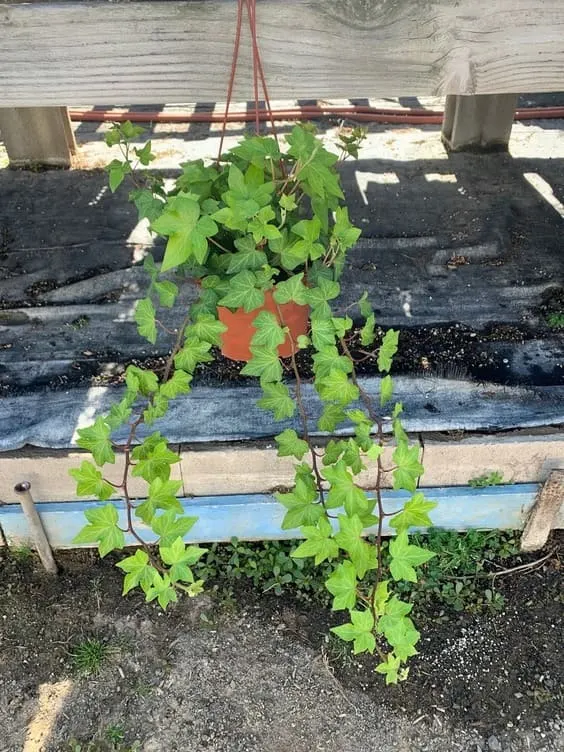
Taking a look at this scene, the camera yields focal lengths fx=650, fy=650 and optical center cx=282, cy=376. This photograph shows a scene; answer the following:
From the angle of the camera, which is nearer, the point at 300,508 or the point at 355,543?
the point at 355,543

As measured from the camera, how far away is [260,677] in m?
1.94

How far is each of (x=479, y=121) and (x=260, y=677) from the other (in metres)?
3.16

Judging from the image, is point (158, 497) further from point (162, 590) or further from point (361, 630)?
point (361, 630)

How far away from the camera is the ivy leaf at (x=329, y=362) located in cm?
148

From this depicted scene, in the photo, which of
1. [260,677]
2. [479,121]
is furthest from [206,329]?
[479,121]

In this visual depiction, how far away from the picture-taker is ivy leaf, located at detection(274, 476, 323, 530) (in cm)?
146

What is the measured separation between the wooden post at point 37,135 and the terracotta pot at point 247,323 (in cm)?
225

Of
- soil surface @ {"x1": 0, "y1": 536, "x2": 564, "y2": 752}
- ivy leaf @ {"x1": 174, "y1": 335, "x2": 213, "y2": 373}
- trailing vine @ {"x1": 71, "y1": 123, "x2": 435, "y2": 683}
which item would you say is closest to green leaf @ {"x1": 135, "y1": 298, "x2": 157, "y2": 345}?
trailing vine @ {"x1": 71, "y1": 123, "x2": 435, "y2": 683}

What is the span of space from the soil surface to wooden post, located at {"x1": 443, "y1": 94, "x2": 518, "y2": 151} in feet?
8.39

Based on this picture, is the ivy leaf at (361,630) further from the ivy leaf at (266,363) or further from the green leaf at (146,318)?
the green leaf at (146,318)

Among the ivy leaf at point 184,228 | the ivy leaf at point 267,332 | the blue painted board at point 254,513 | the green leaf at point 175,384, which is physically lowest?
the blue painted board at point 254,513

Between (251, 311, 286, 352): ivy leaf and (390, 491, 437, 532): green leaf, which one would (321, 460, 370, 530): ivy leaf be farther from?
(251, 311, 286, 352): ivy leaf

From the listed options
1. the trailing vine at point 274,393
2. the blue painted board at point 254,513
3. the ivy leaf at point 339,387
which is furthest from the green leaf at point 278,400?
the blue painted board at point 254,513

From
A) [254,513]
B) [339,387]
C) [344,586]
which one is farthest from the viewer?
[254,513]
